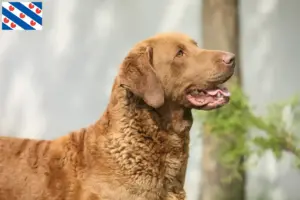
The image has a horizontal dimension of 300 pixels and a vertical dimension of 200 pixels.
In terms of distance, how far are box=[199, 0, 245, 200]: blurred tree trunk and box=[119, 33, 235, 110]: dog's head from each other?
2227 mm

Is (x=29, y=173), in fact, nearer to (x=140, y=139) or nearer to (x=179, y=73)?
(x=140, y=139)

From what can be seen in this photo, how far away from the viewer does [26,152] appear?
2.80 m

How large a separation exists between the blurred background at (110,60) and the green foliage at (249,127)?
229 mm

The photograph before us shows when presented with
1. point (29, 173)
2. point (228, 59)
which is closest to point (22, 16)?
point (29, 173)

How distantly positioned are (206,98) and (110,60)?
236 cm

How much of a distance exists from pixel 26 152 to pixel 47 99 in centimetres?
208

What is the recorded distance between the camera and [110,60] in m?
4.95

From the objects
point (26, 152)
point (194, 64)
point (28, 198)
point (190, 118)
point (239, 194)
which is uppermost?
point (194, 64)

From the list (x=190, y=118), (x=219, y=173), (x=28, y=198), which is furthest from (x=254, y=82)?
(x=28, y=198)

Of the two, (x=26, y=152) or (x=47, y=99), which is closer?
(x=26, y=152)

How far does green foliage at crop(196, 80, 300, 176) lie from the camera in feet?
15.2

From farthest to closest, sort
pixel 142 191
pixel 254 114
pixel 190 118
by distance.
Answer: pixel 254 114
pixel 190 118
pixel 142 191

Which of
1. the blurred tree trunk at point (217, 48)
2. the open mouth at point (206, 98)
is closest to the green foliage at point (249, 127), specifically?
the blurred tree trunk at point (217, 48)

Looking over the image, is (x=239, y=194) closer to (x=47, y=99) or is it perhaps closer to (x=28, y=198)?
(x=47, y=99)
